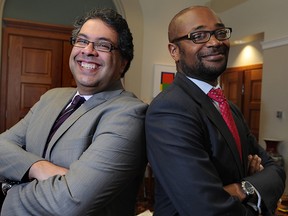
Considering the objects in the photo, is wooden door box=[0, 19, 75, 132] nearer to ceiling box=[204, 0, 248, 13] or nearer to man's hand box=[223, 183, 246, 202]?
ceiling box=[204, 0, 248, 13]

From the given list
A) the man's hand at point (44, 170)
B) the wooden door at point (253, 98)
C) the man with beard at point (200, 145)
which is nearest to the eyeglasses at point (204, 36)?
the man with beard at point (200, 145)

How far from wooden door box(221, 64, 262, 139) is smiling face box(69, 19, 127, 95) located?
4.74m

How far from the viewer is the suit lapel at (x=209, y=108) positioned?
1.17 meters

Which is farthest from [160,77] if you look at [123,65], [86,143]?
[86,143]

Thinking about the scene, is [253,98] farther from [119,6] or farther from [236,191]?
[236,191]

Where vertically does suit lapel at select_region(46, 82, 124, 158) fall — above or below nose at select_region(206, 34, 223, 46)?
below

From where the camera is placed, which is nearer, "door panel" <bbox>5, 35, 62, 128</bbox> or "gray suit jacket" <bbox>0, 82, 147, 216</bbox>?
"gray suit jacket" <bbox>0, 82, 147, 216</bbox>

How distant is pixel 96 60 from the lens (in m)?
1.29

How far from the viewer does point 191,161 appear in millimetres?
1036

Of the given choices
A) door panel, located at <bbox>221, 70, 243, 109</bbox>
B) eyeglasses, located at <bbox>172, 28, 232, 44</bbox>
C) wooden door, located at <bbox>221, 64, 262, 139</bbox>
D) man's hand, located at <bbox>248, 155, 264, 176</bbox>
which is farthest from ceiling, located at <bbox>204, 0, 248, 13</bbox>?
man's hand, located at <bbox>248, 155, 264, 176</bbox>

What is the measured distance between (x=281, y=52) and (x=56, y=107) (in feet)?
13.2

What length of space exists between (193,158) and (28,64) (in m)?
4.11

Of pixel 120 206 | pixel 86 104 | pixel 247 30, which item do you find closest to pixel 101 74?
pixel 86 104

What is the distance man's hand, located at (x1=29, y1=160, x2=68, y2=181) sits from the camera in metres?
1.11
